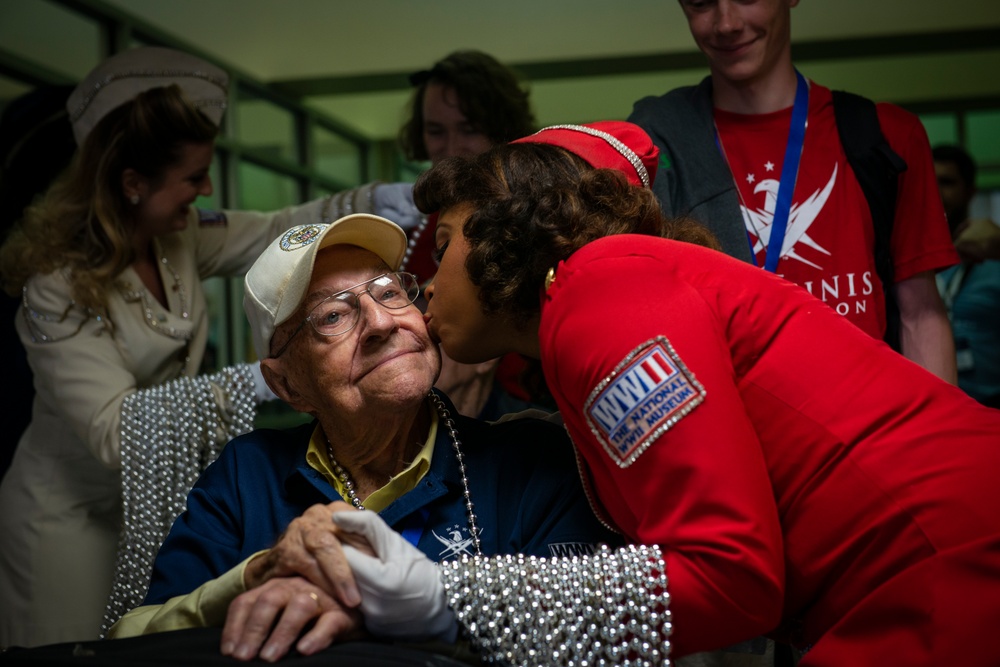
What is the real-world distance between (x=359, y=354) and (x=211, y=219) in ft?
5.28

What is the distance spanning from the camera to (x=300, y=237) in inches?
77.9

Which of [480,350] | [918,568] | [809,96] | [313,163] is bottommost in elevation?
[313,163]

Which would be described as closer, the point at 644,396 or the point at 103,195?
the point at 644,396

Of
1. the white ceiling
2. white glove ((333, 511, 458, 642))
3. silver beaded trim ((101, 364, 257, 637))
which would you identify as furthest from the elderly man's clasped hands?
the white ceiling

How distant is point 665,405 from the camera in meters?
1.43

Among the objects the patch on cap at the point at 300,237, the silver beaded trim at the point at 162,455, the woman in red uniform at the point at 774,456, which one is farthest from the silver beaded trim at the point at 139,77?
the woman in red uniform at the point at 774,456

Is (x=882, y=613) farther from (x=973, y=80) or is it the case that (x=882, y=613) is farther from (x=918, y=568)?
(x=973, y=80)

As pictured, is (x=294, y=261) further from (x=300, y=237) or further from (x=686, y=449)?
(x=686, y=449)

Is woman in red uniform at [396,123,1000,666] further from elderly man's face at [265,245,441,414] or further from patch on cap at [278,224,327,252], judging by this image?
patch on cap at [278,224,327,252]

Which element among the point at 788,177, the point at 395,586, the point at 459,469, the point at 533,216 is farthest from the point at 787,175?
the point at 395,586

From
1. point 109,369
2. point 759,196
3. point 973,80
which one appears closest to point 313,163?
point 973,80

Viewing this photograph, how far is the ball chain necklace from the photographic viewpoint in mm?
1868

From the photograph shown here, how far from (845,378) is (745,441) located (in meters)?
0.19

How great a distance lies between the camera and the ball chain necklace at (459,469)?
1868 millimetres
